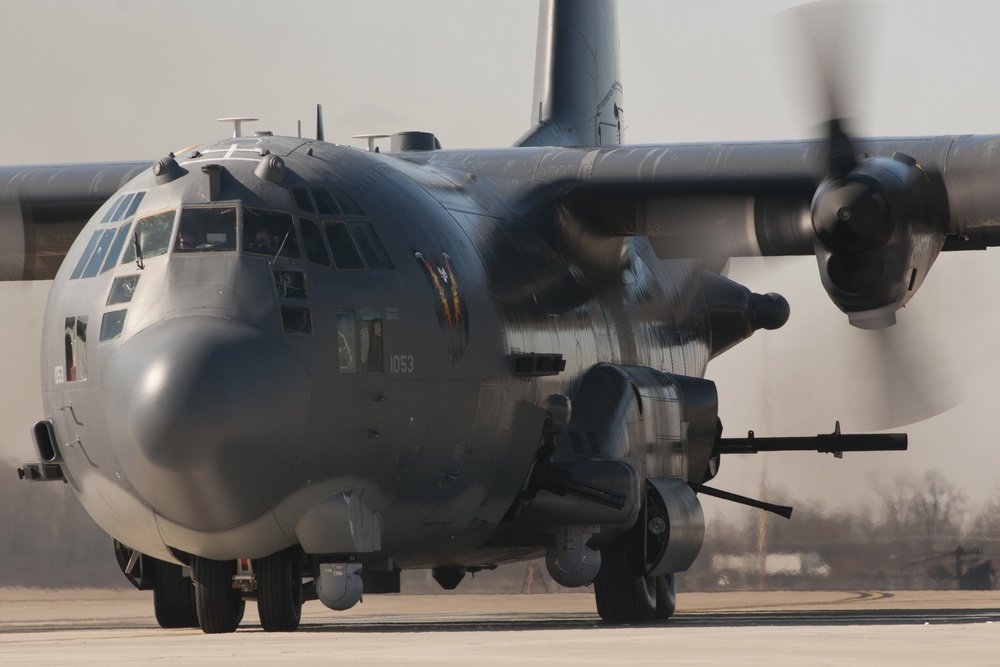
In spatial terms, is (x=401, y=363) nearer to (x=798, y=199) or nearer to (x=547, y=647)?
(x=547, y=647)

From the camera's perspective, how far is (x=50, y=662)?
9.42m

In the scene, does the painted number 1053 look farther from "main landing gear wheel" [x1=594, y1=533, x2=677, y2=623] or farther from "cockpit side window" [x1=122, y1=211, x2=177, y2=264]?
"main landing gear wheel" [x1=594, y1=533, x2=677, y2=623]

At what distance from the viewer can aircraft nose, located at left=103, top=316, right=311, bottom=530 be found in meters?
11.1

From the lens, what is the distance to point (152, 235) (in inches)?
487

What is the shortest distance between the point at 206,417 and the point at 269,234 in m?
1.78

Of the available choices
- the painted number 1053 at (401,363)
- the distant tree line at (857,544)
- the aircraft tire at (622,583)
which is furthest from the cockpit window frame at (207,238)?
the distant tree line at (857,544)

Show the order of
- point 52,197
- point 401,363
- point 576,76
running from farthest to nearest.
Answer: point 576,76, point 52,197, point 401,363

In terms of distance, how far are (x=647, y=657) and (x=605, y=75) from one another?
15427 millimetres

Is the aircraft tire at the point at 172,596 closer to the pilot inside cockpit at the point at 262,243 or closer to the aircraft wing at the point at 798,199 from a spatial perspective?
the pilot inside cockpit at the point at 262,243

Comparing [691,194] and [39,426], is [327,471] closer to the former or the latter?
[39,426]

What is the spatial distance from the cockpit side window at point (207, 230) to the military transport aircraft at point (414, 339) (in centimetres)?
2

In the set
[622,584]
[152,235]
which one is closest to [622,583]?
[622,584]

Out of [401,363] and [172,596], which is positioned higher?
[401,363]

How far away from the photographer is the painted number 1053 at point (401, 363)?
1245cm
